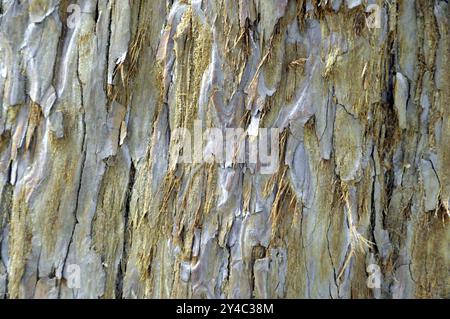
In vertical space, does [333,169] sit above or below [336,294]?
above

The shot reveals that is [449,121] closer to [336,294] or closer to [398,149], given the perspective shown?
[398,149]

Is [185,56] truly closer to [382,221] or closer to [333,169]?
[333,169]

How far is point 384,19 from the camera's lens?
141 centimetres

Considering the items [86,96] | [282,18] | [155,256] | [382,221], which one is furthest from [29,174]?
[382,221]

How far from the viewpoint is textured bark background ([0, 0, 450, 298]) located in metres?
1.40

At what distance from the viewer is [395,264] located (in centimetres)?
141

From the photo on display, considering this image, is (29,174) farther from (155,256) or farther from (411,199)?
(411,199)

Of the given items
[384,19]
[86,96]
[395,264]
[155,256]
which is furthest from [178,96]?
[395,264]

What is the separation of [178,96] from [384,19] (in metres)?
0.44

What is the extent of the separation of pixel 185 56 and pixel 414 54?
18.2 inches

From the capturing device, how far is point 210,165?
140 centimetres

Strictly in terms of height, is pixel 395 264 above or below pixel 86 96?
below

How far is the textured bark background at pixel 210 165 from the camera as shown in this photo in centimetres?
140

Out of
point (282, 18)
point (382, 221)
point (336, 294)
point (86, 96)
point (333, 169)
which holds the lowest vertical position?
point (336, 294)
